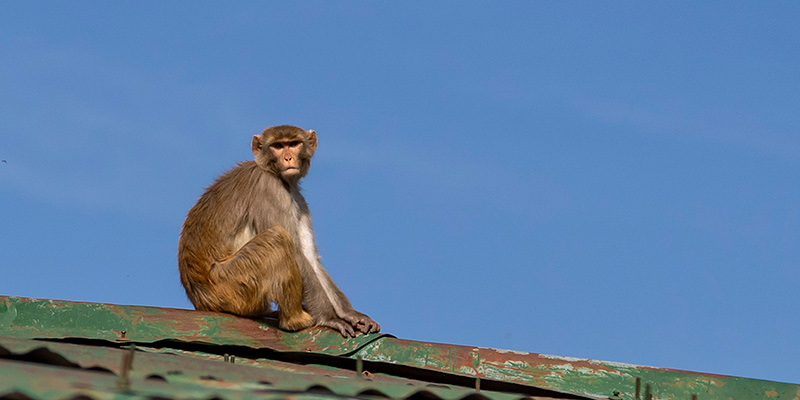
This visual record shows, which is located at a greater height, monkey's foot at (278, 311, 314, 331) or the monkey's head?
the monkey's head

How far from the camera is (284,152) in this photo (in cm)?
1125

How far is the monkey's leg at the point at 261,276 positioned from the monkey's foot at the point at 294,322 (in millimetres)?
174

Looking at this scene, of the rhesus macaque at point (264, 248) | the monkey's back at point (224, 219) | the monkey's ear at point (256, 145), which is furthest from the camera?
the monkey's ear at point (256, 145)

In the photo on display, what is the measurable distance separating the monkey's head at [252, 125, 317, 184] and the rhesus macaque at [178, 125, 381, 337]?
0.01 metres


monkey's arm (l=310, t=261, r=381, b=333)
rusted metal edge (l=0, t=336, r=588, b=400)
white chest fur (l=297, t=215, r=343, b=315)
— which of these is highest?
white chest fur (l=297, t=215, r=343, b=315)

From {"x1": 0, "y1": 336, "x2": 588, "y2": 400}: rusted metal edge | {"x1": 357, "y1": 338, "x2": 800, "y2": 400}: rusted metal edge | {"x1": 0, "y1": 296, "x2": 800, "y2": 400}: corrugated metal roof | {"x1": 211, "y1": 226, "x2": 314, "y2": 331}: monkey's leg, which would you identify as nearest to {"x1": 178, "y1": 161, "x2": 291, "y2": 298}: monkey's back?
{"x1": 211, "y1": 226, "x2": 314, "y2": 331}: monkey's leg

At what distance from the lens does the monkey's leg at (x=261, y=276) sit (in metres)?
10.1

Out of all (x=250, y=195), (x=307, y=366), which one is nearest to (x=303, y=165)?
(x=250, y=195)

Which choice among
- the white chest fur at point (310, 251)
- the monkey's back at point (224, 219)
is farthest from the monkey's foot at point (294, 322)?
the monkey's back at point (224, 219)

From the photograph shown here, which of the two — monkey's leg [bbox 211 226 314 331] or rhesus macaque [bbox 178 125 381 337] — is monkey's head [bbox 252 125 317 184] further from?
monkey's leg [bbox 211 226 314 331]

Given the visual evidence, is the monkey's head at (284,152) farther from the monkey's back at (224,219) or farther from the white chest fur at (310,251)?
the white chest fur at (310,251)

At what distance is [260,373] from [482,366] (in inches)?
116

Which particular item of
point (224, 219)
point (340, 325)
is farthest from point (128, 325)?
point (224, 219)

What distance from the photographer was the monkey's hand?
9.75 meters
